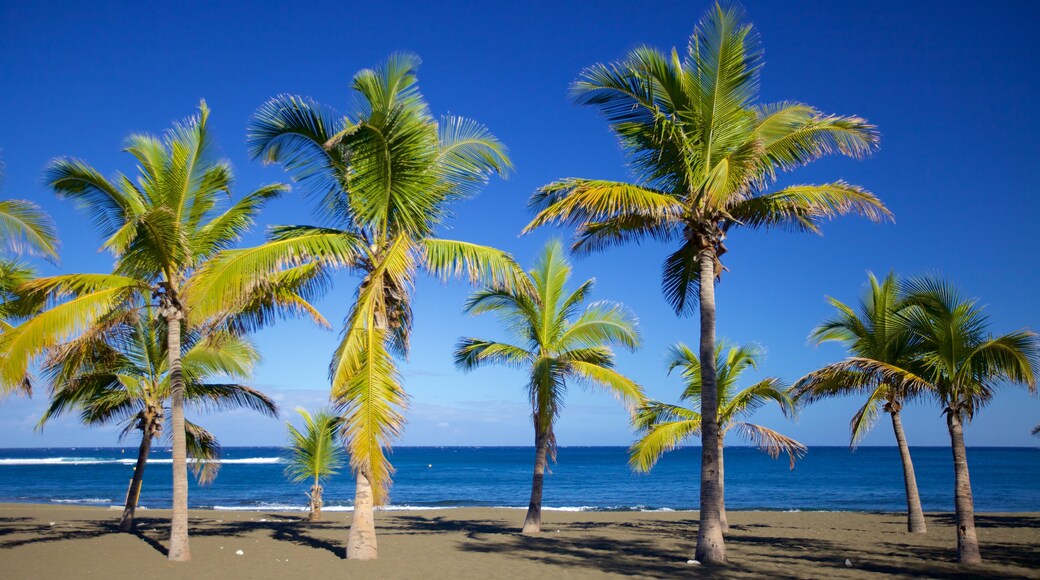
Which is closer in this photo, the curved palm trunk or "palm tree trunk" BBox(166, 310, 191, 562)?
"palm tree trunk" BBox(166, 310, 191, 562)

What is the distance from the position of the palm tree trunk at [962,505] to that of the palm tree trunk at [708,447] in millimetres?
4015

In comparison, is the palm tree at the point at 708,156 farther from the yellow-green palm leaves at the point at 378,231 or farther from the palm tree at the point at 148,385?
the palm tree at the point at 148,385

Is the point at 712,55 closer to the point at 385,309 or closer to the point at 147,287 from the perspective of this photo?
the point at 385,309

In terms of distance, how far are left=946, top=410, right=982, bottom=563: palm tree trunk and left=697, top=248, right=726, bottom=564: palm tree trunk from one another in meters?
4.01

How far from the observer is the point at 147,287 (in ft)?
34.6

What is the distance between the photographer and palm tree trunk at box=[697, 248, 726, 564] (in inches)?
391

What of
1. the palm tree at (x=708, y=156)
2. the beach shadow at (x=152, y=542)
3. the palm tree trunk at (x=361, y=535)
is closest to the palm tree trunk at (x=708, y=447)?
the palm tree at (x=708, y=156)

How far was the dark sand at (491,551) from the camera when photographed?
9859 millimetres

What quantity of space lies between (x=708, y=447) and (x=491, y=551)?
4.70m

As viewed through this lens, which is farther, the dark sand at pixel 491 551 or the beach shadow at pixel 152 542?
the beach shadow at pixel 152 542

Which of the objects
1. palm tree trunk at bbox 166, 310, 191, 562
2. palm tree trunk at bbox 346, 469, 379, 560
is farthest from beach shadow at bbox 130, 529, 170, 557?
palm tree trunk at bbox 346, 469, 379, 560

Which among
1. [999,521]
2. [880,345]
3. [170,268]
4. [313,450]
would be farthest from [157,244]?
[999,521]

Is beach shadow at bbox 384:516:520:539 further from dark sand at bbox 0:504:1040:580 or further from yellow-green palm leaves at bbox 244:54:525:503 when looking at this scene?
yellow-green palm leaves at bbox 244:54:525:503

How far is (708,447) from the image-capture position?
994cm
